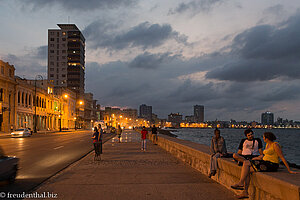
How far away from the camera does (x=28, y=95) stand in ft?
232

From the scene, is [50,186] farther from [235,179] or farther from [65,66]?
[65,66]

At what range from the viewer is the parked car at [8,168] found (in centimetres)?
820

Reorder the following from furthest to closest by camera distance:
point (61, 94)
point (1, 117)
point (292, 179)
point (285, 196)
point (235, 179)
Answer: point (61, 94) < point (1, 117) < point (235, 179) < point (292, 179) < point (285, 196)

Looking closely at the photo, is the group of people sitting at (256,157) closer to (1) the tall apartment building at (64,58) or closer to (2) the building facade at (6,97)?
(2) the building facade at (6,97)

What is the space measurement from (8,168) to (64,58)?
148 metres

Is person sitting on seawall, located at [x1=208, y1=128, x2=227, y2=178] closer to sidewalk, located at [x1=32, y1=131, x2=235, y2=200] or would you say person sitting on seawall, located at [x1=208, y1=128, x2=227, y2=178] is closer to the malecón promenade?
the malecón promenade

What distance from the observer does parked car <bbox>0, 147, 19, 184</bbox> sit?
820cm

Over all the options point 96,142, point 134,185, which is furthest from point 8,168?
point 96,142

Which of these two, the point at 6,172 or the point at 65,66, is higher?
the point at 65,66

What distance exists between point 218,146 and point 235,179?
80.8 inches

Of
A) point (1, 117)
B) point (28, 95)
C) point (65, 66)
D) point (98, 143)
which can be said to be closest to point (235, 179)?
point (98, 143)

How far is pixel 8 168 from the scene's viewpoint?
8469 millimetres

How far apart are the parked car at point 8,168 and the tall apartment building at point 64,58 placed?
143115 mm

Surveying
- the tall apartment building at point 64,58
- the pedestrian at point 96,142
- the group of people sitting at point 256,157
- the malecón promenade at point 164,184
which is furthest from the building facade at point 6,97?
the tall apartment building at point 64,58
